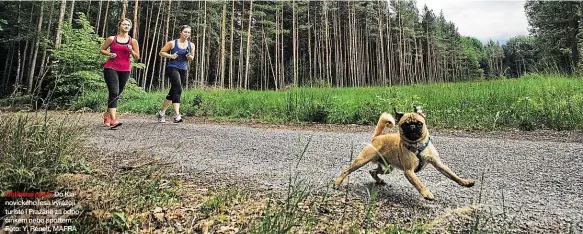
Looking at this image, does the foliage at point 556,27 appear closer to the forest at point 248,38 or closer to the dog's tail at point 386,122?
the forest at point 248,38

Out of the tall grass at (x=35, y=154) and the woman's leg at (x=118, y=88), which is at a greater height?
the woman's leg at (x=118, y=88)

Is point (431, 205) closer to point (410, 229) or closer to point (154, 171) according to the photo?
point (410, 229)

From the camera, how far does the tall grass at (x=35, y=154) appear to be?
Answer: 2090mm

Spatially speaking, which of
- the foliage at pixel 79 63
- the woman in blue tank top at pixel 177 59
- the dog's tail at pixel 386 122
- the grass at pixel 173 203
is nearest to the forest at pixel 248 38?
the foliage at pixel 79 63

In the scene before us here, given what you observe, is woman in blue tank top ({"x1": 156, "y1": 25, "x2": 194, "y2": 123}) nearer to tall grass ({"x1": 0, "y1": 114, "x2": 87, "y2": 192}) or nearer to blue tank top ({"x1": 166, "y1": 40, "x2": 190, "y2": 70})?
blue tank top ({"x1": 166, "y1": 40, "x2": 190, "y2": 70})

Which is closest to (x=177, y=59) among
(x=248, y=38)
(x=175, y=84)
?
(x=175, y=84)

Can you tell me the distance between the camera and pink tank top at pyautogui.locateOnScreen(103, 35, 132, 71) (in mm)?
5953

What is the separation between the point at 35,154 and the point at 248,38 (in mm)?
27759

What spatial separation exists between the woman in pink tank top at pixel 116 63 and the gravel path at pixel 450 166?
28.9 inches

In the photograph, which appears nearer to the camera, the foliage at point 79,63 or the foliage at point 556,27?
the foliage at point 79,63

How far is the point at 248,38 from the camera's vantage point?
29062 mm

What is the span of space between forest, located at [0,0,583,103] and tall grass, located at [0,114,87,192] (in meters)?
10.4

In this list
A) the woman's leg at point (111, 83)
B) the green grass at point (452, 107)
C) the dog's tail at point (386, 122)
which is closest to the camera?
the dog's tail at point (386, 122)

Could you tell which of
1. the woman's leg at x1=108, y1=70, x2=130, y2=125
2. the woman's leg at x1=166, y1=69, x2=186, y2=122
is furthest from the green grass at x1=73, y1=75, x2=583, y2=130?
the woman's leg at x1=166, y1=69, x2=186, y2=122
